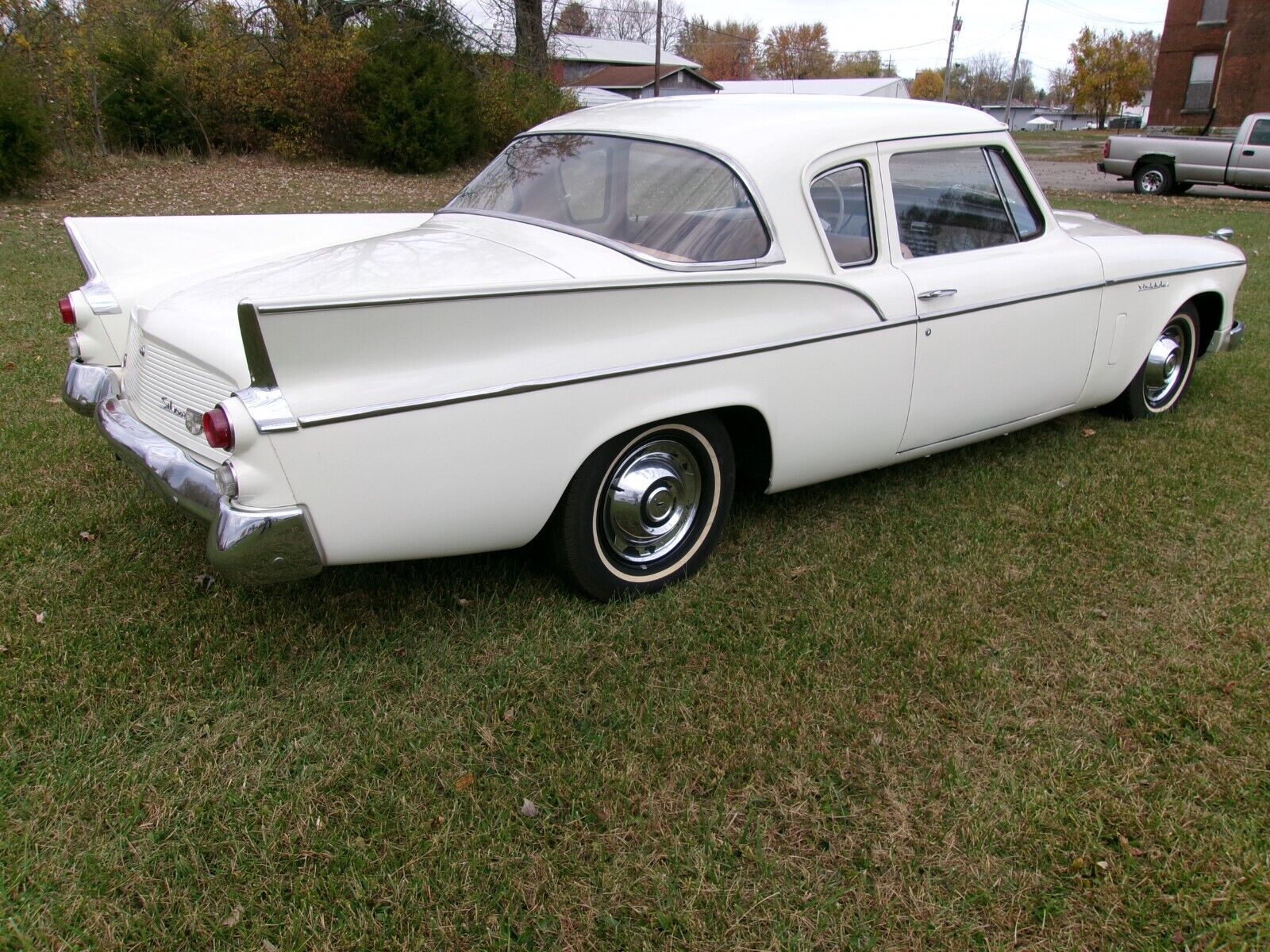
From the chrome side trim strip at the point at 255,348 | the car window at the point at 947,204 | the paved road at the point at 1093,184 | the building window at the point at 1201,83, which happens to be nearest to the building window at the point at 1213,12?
the building window at the point at 1201,83

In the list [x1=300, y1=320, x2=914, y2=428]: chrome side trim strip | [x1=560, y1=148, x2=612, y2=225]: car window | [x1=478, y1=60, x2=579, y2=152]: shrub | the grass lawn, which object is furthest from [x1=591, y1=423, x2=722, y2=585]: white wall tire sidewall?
[x1=478, y1=60, x2=579, y2=152]: shrub

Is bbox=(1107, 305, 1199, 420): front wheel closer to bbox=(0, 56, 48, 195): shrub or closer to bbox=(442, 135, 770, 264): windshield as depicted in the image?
bbox=(442, 135, 770, 264): windshield

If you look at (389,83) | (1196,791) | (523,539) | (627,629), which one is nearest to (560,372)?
(523,539)

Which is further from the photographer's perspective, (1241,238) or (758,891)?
(1241,238)

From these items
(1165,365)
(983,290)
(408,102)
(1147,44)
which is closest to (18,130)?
(408,102)

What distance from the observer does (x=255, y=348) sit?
2.20 metres

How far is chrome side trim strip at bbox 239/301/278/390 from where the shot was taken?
2127mm

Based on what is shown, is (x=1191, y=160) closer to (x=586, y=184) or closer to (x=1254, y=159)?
(x=1254, y=159)

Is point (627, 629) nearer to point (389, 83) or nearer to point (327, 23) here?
point (389, 83)

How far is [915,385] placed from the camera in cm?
350

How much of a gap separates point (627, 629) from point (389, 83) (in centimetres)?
Result: 1684

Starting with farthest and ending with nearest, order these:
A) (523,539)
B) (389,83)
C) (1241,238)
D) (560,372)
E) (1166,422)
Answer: (389,83) → (1241,238) → (1166,422) → (523,539) → (560,372)

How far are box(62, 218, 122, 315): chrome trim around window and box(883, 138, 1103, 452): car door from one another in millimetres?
2856

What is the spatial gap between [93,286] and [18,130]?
11048 millimetres
